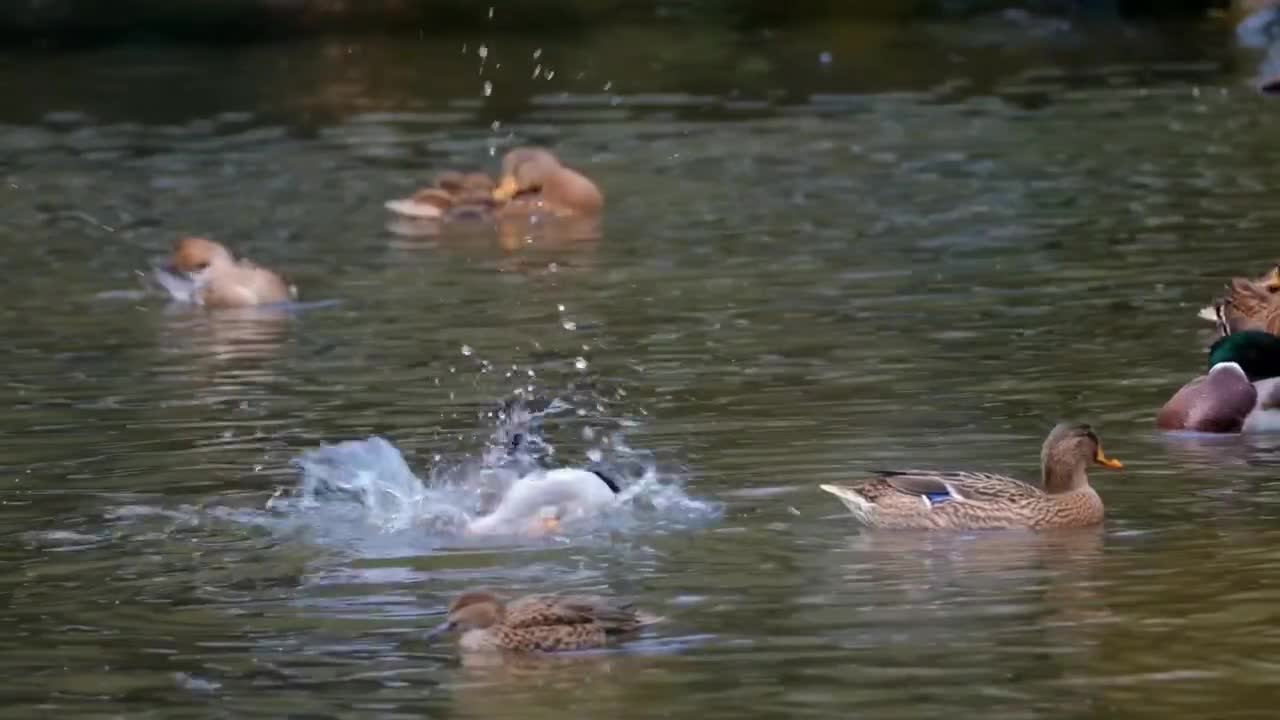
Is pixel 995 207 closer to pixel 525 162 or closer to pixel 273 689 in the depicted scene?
pixel 525 162

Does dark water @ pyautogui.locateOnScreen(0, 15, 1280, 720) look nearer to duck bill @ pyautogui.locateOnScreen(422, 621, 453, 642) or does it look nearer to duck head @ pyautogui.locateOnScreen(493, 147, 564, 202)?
duck bill @ pyautogui.locateOnScreen(422, 621, 453, 642)

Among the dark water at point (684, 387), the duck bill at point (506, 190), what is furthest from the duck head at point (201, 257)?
the duck bill at point (506, 190)

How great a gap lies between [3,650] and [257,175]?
17.1m

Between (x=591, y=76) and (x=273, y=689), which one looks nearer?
(x=273, y=689)

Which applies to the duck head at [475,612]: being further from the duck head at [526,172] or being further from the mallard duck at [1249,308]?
the duck head at [526,172]

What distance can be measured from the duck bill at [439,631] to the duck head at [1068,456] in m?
2.78

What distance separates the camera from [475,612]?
31.2ft

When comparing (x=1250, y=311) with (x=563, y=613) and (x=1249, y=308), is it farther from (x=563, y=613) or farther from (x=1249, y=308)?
(x=563, y=613)

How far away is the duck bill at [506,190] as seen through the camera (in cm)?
2391

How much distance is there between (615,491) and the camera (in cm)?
1199

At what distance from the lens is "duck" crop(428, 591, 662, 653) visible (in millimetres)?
9508

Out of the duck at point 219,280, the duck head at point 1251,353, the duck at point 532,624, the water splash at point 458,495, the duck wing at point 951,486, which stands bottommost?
the duck at point 219,280

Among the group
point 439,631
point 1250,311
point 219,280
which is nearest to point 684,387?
point 1250,311

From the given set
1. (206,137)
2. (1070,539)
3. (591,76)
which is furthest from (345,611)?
(591,76)
